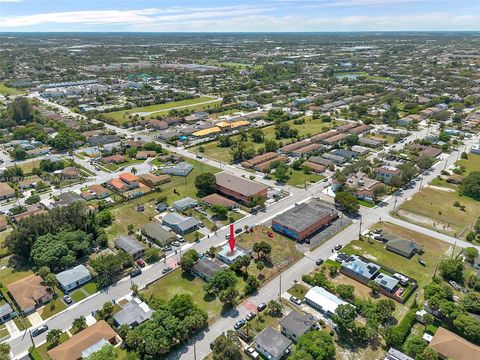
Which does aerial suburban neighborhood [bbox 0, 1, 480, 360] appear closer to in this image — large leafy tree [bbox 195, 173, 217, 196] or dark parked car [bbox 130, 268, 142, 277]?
large leafy tree [bbox 195, 173, 217, 196]

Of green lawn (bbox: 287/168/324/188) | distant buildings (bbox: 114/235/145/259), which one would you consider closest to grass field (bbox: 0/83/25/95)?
distant buildings (bbox: 114/235/145/259)

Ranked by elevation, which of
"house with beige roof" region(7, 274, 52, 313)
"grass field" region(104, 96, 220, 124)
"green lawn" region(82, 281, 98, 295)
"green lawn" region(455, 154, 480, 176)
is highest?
"house with beige roof" region(7, 274, 52, 313)

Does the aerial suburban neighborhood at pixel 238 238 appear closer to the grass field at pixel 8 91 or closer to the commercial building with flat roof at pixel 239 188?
the commercial building with flat roof at pixel 239 188

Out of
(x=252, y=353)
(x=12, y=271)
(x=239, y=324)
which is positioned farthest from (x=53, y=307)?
(x=252, y=353)

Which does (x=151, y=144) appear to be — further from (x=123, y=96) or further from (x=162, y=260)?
(x=123, y=96)

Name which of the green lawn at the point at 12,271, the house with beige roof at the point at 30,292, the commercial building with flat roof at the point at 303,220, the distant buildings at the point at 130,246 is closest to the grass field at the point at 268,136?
the commercial building with flat roof at the point at 303,220
